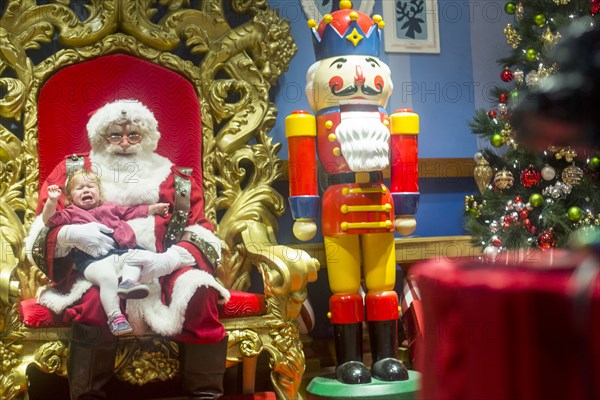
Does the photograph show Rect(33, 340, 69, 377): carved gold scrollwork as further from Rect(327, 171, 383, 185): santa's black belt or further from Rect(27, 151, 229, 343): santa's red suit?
Rect(327, 171, 383, 185): santa's black belt

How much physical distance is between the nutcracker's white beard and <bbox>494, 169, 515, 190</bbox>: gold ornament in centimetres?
98

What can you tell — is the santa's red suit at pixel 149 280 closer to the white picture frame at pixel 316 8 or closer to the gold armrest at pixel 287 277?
the gold armrest at pixel 287 277

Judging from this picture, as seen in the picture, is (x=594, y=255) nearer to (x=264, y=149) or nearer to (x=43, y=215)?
(x=43, y=215)

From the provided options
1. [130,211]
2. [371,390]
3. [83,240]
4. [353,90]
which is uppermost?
[353,90]

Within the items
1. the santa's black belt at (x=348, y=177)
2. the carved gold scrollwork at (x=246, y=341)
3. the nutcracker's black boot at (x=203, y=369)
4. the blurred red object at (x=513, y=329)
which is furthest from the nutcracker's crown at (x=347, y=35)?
the blurred red object at (x=513, y=329)

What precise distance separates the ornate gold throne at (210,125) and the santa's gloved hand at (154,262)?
305mm

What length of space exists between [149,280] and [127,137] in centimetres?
85

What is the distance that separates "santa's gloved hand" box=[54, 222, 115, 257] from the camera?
3109mm

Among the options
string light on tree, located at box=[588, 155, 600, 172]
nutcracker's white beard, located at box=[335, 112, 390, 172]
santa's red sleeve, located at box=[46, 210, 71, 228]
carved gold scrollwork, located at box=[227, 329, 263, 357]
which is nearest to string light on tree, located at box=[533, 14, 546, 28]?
string light on tree, located at box=[588, 155, 600, 172]

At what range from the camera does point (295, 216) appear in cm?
360

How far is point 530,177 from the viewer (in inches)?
158

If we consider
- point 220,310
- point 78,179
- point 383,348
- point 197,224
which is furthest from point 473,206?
point 78,179

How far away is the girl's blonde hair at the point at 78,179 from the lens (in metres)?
3.39

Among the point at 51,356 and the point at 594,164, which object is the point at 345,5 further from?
the point at 51,356
